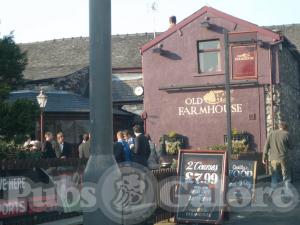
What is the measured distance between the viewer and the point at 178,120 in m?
25.2

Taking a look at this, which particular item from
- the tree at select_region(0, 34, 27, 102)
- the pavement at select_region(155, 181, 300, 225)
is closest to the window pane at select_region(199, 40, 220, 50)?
the pavement at select_region(155, 181, 300, 225)

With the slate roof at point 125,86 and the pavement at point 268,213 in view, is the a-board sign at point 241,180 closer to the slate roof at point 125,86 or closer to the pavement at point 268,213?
the pavement at point 268,213

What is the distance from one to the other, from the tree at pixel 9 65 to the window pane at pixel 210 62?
A: 16824 millimetres

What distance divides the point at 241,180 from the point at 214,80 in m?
12.1

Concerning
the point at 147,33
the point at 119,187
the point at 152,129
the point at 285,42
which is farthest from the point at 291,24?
the point at 119,187

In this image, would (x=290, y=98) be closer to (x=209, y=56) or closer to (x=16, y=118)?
(x=209, y=56)

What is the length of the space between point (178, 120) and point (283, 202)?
500 inches

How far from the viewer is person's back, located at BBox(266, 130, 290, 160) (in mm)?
13609

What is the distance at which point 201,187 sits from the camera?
33.0 feet

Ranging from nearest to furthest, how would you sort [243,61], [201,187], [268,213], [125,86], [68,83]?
[201,187] → [268,213] → [243,61] → [68,83] → [125,86]

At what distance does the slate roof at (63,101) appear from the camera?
88.4ft

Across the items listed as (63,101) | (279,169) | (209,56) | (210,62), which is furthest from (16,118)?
(63,101)
